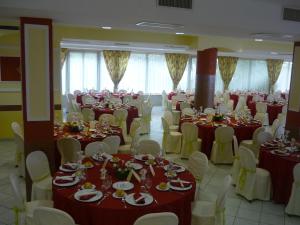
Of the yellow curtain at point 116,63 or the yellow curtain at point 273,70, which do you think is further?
the yellow curtain at point 273,70

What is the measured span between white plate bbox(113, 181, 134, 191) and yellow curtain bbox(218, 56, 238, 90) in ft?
57.9

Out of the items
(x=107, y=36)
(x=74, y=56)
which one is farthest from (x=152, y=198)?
(x=74, y=56)

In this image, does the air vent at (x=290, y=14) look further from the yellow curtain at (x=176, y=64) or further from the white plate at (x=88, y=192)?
the yellow curtain at (x=176, y=64)

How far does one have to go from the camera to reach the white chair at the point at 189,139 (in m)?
8.70

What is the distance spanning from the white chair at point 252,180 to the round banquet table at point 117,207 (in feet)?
7.14

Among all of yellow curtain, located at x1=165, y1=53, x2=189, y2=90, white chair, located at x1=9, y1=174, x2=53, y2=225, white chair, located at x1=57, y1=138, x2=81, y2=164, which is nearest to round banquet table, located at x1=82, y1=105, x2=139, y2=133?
white chair, located at x1=57, y1=138, x2=81, y2=164

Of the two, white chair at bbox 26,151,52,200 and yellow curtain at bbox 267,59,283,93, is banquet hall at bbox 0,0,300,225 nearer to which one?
white chair at bbox 26,151,52,200

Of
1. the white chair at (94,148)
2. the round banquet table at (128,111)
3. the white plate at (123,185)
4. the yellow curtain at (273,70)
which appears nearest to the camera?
the white plate at (123,185)

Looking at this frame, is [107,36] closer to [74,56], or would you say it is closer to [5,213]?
[74,56]

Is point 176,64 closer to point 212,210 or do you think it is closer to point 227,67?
point 227,67

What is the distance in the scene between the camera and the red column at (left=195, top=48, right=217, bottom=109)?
1286cm

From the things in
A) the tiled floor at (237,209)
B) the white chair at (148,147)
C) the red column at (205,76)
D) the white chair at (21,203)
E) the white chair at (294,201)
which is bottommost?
the tiled floor at (237,209)

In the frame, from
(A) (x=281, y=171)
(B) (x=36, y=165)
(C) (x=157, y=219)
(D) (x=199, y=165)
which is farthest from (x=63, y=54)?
(C) (x=157, y=219)

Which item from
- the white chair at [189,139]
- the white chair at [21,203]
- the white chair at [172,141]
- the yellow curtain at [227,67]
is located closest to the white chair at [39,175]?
the white chair at [21,203]
